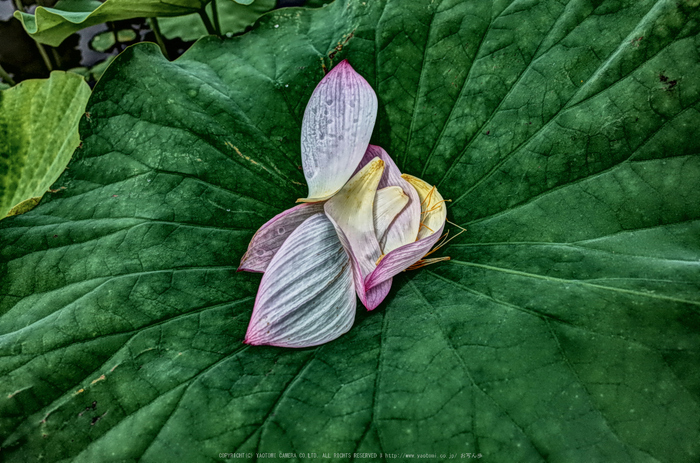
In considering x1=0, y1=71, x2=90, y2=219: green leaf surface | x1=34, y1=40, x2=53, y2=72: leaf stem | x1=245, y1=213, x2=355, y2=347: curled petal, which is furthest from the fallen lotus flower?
x1=34, y1=40, x2=53, y2=72: leaf stem

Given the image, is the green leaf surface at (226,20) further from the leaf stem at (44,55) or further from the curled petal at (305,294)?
the curled petal at (305,294)

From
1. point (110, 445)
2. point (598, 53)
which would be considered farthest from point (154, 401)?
point (598, 53)

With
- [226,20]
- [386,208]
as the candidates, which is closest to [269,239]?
[386,208]

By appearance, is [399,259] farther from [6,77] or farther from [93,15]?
[6,77]

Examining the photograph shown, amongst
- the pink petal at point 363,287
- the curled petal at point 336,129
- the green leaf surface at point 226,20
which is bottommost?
the pink petal at point 363,287

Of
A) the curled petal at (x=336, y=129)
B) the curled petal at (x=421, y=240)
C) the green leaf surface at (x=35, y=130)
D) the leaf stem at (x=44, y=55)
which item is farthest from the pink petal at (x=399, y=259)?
the leaf stem at (x=44, y=55)

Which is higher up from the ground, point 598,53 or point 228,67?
point 228,67

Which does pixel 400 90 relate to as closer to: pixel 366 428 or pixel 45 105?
pixel 366 428

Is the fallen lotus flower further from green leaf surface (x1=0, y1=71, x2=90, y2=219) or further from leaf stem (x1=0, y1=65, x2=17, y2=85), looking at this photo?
leaf stem (x1=0, y1=65, x2=17, y2=85)
